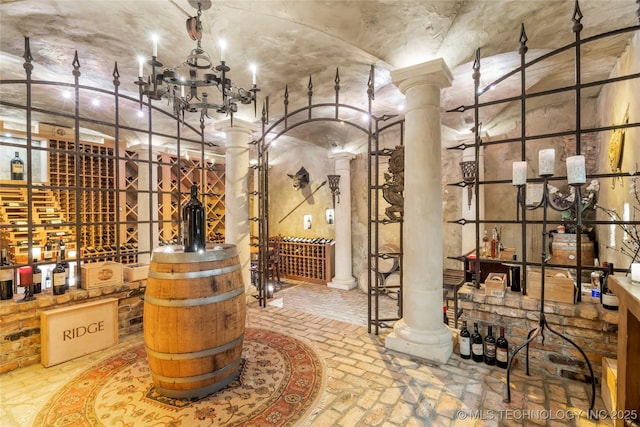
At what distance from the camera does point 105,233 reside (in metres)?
5.52

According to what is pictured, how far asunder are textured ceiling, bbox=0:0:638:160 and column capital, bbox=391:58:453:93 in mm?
126

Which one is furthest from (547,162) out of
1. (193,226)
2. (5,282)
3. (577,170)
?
(5,282)

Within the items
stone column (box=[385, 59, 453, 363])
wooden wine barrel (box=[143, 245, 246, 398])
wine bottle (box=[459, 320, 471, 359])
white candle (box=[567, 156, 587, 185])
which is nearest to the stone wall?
wooden wine barrel (box=[143, 245, 246, 398])

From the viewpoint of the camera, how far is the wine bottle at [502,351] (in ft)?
7.47

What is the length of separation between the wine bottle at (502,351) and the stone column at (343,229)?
3258mm

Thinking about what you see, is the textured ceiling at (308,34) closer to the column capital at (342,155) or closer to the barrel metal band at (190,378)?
the column capital at (342,155)

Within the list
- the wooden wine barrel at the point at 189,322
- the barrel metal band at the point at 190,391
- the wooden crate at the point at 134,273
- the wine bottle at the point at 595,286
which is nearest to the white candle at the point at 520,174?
the wine bottle at the point at 595,286

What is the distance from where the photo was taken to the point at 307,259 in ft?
19.6

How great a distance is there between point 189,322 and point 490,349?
224cm

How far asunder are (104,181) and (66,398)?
466 centimetres

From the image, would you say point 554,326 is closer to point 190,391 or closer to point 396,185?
point 396,185

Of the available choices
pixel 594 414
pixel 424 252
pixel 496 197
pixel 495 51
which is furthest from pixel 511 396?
pixel 496 197

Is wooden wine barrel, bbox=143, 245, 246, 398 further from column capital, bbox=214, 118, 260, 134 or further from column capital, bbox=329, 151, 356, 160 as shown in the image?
column capital, bbox=329, 151, 356, 160

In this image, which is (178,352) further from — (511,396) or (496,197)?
(496,197)
